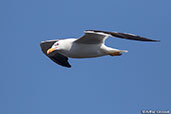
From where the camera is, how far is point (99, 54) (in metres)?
20.1

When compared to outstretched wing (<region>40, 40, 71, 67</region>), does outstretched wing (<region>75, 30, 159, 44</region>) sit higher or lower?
higher

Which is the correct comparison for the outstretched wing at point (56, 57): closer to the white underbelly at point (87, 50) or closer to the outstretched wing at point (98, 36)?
the white underbelly at point (87, 50)

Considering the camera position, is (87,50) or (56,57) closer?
(87,50)

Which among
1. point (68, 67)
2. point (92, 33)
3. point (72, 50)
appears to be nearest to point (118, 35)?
point (92, 33)

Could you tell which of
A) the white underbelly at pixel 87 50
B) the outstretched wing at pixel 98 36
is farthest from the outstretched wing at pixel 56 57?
the outstretched wing at pixel 98 36

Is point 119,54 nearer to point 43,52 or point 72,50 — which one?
point 72,50

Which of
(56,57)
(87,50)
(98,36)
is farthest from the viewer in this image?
(56,57)

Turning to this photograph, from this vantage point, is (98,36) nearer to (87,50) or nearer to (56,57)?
(87,50)

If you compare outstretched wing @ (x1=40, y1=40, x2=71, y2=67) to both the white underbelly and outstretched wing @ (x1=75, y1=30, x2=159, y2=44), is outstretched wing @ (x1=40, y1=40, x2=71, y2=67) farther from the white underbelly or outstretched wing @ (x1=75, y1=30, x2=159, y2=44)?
outstretched wing @ (x1=75, y1=30, x2=159, y2=44)

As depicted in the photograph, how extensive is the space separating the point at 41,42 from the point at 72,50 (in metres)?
4.74

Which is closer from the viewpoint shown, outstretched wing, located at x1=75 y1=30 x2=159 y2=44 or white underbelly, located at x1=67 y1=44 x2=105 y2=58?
outstretched wing, located at x1=75 y1=30 x2=159 y2=44

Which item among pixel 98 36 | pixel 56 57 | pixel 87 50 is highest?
pixel 98 36

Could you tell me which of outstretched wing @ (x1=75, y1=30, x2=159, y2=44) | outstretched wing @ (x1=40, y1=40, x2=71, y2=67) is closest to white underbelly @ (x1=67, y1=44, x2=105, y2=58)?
outstretched wing @ (x1=75, y1=30, x2=159, y2=44)

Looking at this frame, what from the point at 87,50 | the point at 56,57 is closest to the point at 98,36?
the point at 87,50
